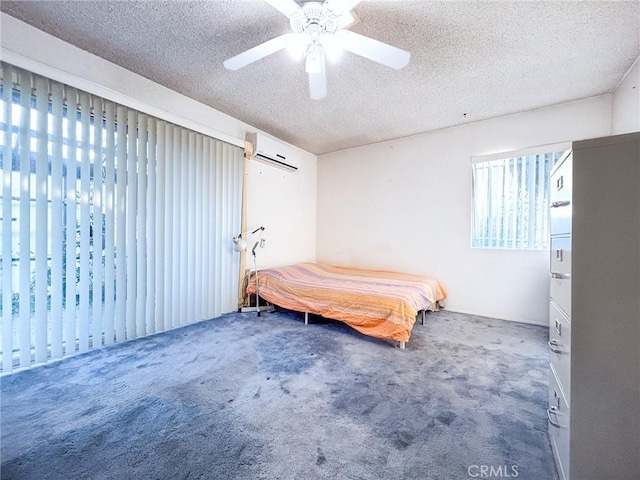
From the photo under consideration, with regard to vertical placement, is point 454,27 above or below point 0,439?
above

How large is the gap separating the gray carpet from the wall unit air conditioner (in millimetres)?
2474

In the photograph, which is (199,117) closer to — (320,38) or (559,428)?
(320,38)

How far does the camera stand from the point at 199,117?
302 cm

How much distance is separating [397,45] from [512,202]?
2332mm

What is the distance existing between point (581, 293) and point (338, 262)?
376cm

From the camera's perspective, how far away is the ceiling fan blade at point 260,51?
67.1 inches

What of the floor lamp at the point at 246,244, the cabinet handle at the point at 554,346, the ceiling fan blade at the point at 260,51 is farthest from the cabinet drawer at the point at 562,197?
the floor lamp at the point at 246,244

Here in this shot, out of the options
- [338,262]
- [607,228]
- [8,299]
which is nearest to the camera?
[607,228]

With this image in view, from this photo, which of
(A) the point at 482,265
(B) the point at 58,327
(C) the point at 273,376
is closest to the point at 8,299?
(B) the point at 58,327

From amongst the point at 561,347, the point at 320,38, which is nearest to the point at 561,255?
the point at 561,347

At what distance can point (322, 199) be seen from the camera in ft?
15.9

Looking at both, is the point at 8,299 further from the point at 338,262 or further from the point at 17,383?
the point at 338,262

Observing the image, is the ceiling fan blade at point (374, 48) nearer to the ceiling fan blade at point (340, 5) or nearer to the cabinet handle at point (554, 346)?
the ceiling fan blade at point (340, 5)

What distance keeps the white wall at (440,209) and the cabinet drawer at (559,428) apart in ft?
7.43
